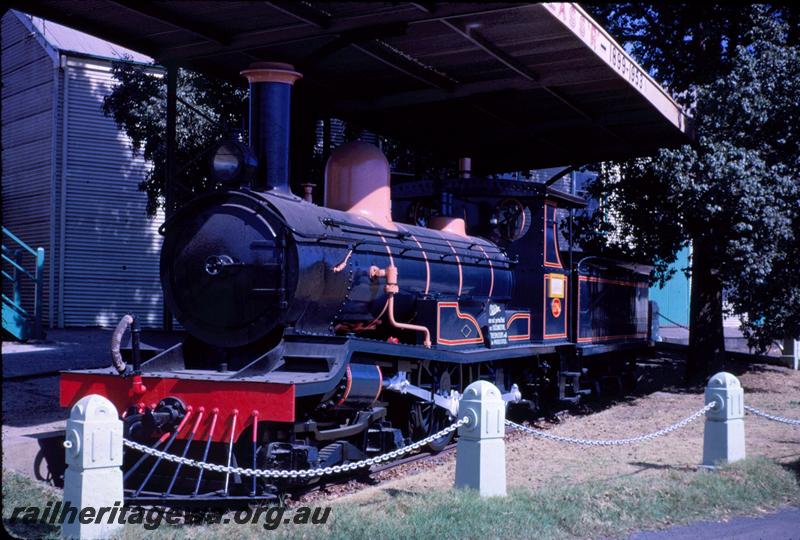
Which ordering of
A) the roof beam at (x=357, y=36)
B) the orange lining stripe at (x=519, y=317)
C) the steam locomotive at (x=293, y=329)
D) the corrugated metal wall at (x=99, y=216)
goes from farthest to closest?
1. the corrugated metal wall at (x=99, y=216)
2. the orange lining stripe at (x=519, y=317)
3. the roof beam at (x=357, y=36)
4. the steam locomotive at (x=293, y=329)

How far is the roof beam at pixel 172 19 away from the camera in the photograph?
8.59 m

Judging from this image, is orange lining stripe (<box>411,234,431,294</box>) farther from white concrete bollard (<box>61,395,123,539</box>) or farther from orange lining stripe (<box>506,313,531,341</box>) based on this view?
white concrete bollard (<box>61,395,123,539</box>)

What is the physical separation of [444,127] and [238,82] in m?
4.05

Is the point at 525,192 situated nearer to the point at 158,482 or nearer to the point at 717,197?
the point at 717,197

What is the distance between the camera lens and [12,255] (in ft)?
62.7

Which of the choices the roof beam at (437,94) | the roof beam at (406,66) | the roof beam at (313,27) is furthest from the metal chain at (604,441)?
the roof beam at (437,94)

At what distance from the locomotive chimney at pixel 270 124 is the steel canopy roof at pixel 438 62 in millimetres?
1329

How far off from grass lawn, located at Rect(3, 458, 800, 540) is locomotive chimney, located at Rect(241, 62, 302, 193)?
3201 mm

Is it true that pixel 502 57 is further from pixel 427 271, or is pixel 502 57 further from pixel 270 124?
pixel 270 124

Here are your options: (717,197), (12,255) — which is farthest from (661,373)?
(12,255)

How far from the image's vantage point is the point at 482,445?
6.49 meters

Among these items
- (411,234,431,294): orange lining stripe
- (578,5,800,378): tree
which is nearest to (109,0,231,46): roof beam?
(411,234,431,294): orange lining stripe

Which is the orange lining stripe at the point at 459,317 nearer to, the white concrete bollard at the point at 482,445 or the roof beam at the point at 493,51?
the white concrete bollard at the point at 482,445

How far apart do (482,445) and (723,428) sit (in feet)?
10.00
